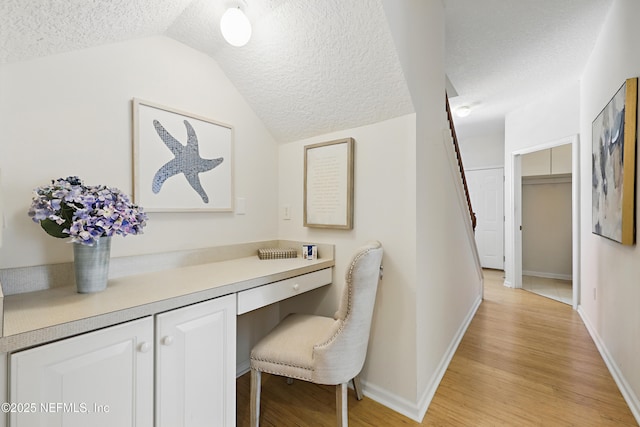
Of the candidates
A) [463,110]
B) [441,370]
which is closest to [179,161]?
[441,370]

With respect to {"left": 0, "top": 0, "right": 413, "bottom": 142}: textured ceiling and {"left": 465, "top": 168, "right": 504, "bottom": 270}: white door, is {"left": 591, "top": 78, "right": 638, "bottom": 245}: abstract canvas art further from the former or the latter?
{"left": 465, "top": 168, "right": 504, "bottom": 270}: white door

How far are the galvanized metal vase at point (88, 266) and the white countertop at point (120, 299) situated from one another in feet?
0.13

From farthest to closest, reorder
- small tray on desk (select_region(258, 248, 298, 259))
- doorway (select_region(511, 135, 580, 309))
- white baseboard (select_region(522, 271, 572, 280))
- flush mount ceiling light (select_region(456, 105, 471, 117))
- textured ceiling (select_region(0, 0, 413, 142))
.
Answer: white baseboard (select_region(522, 271, 572, 280)), doorway (select_region(511, 135, 580, 309)), flush mount ceiling light (select_region(456, 105, 471, 117)), small tray on desk (select_region(258, 248, 298, 259)), textured ceiling (select_region(0, 0, 413, 142))

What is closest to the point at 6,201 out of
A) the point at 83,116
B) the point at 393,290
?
the point at 83,116

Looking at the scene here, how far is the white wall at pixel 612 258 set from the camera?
161cm

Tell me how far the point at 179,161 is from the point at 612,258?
9.81 ft

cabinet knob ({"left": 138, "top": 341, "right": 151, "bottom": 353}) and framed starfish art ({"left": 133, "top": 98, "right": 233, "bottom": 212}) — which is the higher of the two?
framed starfish art ({"left": 133, "top": 98, "right": 233, "bottom": 212})

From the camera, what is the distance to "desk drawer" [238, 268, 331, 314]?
128cm

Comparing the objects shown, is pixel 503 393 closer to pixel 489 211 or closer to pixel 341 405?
pixel 341 405

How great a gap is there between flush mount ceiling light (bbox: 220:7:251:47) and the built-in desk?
1.14m

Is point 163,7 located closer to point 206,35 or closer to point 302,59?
point 206,35

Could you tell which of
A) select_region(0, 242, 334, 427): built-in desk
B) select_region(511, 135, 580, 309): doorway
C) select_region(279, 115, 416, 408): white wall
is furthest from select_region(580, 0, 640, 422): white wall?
select_region(0, 242, 334, 427): built-in desk

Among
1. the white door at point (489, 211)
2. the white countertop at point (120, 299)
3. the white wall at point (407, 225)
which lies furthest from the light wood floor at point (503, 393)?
the white door at point (489, 211)

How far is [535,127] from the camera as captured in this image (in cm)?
357
